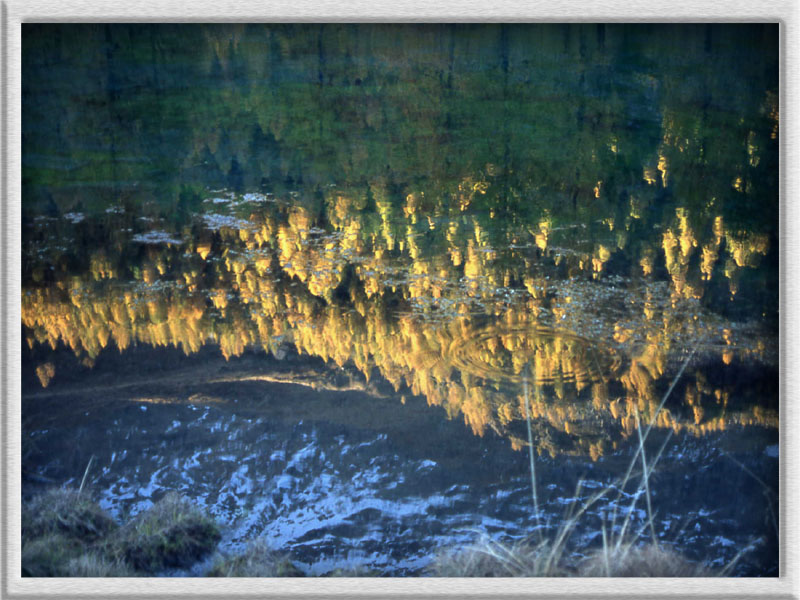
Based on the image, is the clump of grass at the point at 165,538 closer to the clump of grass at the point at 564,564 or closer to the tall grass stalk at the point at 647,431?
the clump of grass at the point at 564,564

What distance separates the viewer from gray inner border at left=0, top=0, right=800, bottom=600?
78.0 inches

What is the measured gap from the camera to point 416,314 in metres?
2.17

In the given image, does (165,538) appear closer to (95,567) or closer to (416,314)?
(95,567)

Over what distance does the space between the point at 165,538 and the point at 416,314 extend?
105 cm

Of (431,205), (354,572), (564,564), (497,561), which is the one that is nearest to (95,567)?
(354,572)

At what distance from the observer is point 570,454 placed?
82.0 inches

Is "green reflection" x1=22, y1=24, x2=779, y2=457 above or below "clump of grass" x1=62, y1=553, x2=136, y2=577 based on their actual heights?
above

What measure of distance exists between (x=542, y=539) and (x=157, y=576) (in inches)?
47.1

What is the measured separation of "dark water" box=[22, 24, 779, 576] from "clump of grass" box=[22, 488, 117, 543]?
49 millimetres

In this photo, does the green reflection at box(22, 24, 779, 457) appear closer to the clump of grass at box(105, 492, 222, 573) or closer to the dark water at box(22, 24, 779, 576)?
the dark water at box(22, 24, 779, 576)

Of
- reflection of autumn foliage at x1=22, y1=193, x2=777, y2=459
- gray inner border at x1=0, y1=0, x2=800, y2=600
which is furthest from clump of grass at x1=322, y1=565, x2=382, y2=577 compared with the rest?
reflection of autumn foliage at x1=22, y1=193, x2=777, y2=459

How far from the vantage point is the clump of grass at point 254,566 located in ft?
6.64

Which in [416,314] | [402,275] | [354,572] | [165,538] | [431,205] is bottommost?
[354,572]

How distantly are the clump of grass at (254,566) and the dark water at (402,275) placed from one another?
6 centimetres
